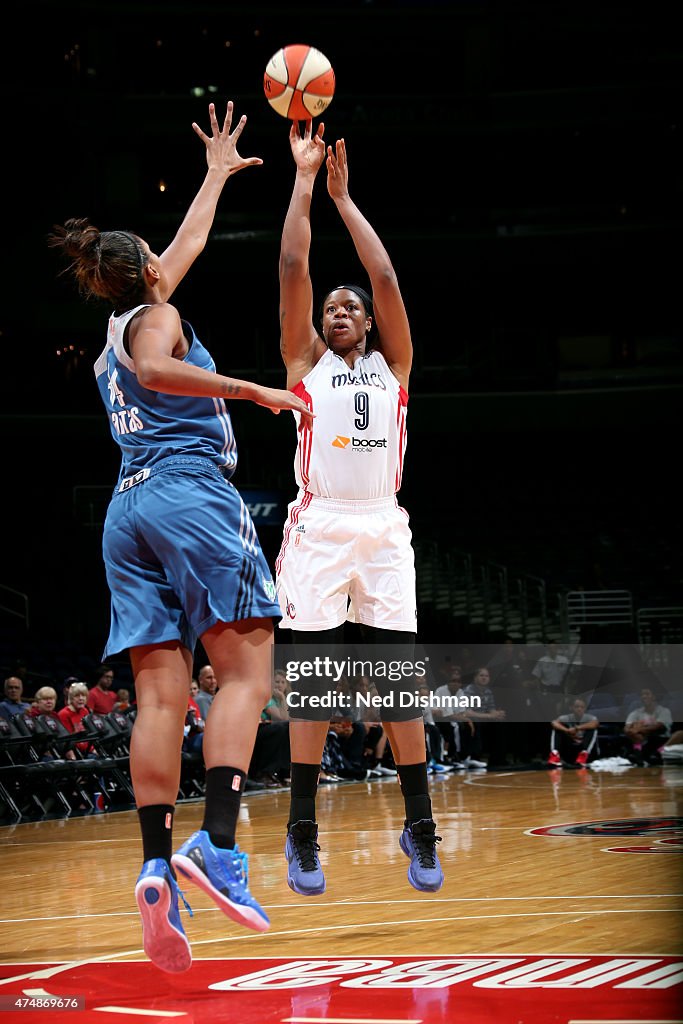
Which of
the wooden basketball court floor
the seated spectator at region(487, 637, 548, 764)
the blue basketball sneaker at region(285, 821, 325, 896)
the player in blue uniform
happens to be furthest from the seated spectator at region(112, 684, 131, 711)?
the player in blue uniform

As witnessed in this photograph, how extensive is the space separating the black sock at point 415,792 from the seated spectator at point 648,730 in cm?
1116

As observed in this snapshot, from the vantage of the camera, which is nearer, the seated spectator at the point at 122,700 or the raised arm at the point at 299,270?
the raised arm at the point at 299,270

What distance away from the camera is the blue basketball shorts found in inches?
135

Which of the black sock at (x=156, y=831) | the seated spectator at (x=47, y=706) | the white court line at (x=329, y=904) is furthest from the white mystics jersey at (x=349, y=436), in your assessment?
the seated spectator at (x=47, y=706)

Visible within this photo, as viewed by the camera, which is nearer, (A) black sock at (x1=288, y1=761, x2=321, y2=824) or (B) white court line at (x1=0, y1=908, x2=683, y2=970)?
(B) white court line at (x1=0, y1=908, x2=683, y2=970)

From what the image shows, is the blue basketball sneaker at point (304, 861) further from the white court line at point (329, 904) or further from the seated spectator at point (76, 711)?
the seated spectator at point (76, 711)

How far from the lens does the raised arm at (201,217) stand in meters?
3.96

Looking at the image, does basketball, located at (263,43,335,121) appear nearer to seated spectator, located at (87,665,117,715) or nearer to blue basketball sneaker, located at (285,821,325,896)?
blue basketball sneaker, located at (285,821,325,896)

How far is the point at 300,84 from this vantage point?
189 inches

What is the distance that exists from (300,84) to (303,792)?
Result: 9.44ft

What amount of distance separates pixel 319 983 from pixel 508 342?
2218 cm

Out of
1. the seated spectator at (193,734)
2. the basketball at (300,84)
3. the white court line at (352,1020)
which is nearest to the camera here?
the white court line at (352,1020)

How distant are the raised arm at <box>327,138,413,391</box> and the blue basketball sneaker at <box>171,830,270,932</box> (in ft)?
7.25

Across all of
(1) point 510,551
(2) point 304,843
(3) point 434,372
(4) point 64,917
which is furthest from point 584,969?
(3) point 434,372
